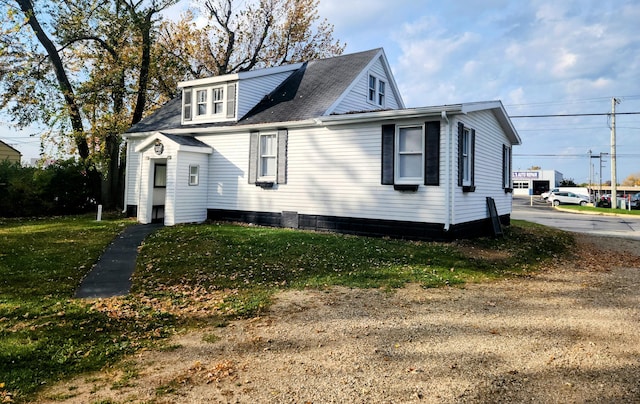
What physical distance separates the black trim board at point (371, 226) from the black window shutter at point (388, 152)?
1.29 meters

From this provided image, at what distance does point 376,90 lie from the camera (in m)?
18.2

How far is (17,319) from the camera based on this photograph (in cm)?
565

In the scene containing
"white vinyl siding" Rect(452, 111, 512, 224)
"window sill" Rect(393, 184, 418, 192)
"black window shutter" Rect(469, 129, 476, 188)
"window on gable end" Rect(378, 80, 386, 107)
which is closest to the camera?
"window sill" Rect(393, 184, 418, 192)

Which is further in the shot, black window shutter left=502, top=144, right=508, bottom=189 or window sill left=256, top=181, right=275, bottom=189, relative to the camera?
black window shutter left=502, top=144, right=508, bottom=189

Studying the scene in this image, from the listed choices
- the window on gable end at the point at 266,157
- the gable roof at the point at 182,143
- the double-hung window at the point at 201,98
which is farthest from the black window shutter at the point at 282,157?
the double-hung window at the point at 201,98

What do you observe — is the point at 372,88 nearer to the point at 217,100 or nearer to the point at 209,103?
the point at 217,100

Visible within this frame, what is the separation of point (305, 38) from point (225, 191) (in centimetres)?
1783

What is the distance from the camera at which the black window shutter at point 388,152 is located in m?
11.8

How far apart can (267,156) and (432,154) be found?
19.6 feet

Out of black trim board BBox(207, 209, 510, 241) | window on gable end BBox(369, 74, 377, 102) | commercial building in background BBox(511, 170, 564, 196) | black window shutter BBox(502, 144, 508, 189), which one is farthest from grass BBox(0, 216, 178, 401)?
commercial building in background BBox(511, 170, 564, 196)

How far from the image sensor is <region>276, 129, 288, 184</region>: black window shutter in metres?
14.0

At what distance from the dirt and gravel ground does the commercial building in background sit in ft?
241

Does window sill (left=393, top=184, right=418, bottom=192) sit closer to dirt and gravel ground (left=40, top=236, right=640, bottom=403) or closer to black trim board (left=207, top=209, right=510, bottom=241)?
black trim board (left=207, top=209, right=510, bottom=241)

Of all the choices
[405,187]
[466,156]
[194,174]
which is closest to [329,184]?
[405,187]
